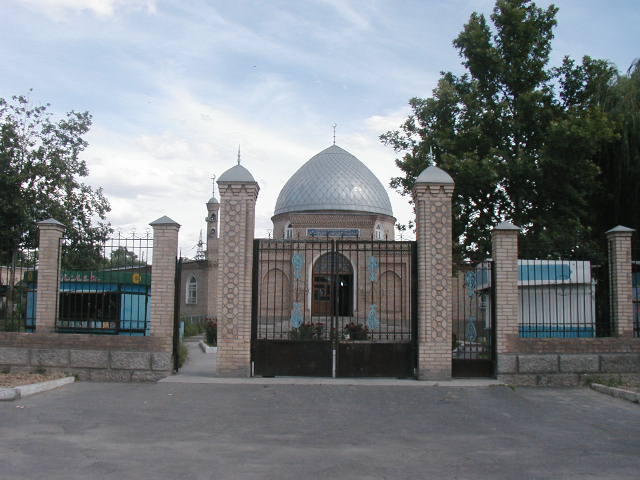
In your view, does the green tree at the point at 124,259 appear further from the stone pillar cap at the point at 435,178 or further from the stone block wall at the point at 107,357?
the stone pillar cap at the point at 435,178

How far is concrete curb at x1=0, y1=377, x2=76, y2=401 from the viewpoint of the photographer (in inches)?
310

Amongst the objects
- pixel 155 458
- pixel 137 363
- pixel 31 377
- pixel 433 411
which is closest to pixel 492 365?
pixel 433 411

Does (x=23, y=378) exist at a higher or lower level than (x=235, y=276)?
lower

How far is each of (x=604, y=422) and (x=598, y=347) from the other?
3.35 metres

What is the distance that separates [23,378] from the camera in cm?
918

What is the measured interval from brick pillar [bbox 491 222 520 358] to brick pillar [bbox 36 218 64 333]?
24.4 feet

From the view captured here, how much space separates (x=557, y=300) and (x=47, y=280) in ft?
29.5

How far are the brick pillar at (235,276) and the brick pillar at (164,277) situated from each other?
0.79m

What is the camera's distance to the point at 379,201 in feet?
112

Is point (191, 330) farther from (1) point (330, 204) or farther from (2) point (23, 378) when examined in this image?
(2) point (23, 378)

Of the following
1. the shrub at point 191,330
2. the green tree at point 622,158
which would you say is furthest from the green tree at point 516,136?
the shrub at point 191,330

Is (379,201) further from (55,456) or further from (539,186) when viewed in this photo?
(55,456)

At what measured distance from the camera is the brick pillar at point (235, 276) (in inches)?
389

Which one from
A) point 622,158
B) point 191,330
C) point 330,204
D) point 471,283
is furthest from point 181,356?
point 330,204
